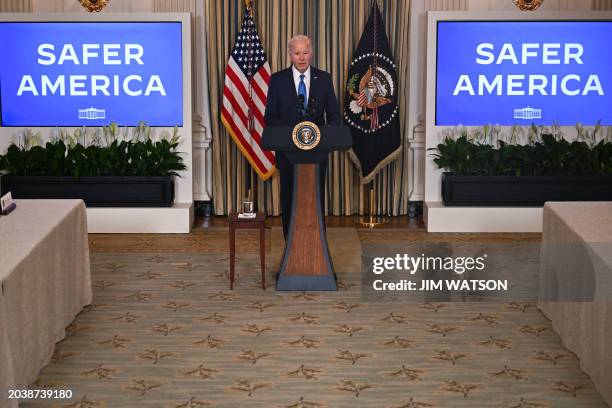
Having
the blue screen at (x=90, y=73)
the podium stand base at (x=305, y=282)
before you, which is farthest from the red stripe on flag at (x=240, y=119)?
the podium stand base at (x=305, y=282)

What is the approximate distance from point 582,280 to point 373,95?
463 centimetres

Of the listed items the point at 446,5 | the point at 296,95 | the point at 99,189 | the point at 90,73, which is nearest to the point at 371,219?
the point at 446,5

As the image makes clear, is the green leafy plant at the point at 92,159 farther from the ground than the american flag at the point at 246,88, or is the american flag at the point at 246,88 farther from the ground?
the american flag at the point at 246,88

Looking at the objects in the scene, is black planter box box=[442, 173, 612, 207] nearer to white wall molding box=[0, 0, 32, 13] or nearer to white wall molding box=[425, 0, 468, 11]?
white wall molding box=[425, 0, 468, 11]

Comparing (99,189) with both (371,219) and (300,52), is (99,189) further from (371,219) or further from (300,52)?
(300,52)

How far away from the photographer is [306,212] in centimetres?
672

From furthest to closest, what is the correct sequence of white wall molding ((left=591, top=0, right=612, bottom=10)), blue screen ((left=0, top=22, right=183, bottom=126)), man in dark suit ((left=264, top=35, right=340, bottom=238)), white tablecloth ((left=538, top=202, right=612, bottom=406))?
1. white wall molding ((left=591, top=0, right=612, bottom=10))
2. blue screen ((left=0, top=22, right=183, bottom=126))
3. man in dark suit ((left=264, top=35, right=340, bottom=238))
4. white tablecloth ((left=538, top=202, right=612, bottom=406))

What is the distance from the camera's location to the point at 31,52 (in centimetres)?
938

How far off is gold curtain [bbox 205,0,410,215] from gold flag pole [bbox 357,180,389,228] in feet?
0.57

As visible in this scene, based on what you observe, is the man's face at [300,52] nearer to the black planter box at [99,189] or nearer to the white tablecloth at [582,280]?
the white tablecloth at [582,280]

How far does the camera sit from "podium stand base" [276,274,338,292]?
692 cm

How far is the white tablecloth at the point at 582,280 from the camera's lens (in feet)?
15.8

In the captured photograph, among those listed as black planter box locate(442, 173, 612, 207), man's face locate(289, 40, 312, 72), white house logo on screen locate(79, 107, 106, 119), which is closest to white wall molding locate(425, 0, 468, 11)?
black planter box locate(442, 173, 612, 207)

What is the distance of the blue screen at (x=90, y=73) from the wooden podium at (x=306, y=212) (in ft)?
10.0
